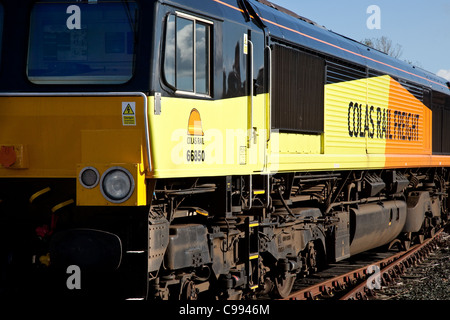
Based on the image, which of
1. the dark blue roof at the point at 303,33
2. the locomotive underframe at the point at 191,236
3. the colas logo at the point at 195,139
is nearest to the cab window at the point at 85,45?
the dark blue roof at the point at 303,33

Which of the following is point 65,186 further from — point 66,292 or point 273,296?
point 273,296

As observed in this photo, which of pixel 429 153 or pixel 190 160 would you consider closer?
pixel 190 160

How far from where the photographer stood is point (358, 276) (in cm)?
1202

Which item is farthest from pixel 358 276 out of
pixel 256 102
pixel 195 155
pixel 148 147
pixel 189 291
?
pixel 148 147

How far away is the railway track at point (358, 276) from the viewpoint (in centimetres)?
1040

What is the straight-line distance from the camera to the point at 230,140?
24.9 ft

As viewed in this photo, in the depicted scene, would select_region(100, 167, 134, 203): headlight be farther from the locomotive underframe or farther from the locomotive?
the locomotive underframe

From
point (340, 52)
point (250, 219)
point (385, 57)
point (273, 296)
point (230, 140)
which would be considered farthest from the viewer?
point (385, 57)

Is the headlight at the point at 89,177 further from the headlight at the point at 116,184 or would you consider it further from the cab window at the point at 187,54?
the cab window at the point at 187,54

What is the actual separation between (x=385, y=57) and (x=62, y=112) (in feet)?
28.6

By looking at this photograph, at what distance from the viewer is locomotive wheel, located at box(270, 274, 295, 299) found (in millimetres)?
9453

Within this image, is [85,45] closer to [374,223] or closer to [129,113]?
[129,113]

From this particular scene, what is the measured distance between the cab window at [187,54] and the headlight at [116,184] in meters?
1.00

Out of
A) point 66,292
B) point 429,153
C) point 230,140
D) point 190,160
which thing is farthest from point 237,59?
point 429,153
